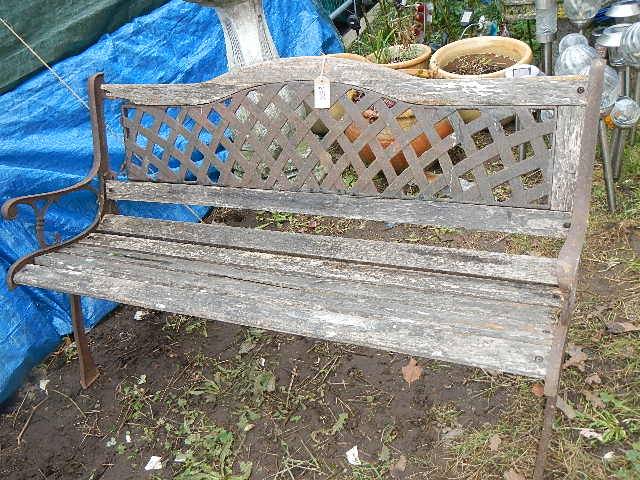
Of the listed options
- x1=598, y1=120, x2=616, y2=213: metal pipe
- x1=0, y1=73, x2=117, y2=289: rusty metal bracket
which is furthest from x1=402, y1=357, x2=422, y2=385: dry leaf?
x1=0, y1=73, x2=117, y2=289: rusty metal bracket

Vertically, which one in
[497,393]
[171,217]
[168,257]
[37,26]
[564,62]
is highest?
[37,26]

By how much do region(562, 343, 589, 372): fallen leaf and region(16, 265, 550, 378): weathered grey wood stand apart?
916 millimetres

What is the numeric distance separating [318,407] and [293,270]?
2.15ft

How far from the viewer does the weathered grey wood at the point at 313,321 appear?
177 centimetres

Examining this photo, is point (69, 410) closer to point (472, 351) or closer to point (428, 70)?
point (472, 351)

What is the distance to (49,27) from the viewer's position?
3.31 meters

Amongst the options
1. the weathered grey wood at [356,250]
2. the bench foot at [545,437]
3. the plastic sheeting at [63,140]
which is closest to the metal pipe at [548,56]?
the weathered grey wood at [356,250]

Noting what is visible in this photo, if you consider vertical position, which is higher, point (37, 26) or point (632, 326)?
point (37, 26)

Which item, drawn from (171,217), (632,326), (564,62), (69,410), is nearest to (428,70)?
(564,62)

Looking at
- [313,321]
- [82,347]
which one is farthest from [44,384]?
[313,321]

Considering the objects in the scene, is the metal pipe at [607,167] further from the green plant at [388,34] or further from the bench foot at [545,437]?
the green plant at [388,34]

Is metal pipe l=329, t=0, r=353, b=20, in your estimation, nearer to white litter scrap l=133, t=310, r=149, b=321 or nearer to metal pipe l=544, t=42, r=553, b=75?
metal pipe l=544, t=42, r=553, b=75

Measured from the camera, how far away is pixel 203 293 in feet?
7.51

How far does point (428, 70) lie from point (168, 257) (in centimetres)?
258
